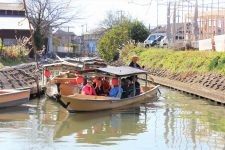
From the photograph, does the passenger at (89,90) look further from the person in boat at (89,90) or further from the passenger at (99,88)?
the passenger at (99,88)

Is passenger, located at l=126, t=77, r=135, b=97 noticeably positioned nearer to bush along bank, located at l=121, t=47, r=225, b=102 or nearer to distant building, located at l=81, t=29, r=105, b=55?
bush along bank, located at l=121, t=47, r=225, b=102

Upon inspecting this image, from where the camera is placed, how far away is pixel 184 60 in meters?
35.8

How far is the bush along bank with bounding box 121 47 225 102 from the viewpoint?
27.7 metres

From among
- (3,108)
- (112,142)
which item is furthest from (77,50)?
(112,142)

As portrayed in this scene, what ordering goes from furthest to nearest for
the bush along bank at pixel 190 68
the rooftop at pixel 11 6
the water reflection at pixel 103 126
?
1. the rooftop at pixel 11 6
2. the bush along bank at pixel 190 68
3. the water reflection at pixel 103 126

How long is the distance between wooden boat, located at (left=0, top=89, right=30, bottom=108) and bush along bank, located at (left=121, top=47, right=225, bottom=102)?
29.0ft

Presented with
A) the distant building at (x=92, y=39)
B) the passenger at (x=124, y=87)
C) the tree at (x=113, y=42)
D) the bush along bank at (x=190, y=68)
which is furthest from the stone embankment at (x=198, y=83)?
the distant building at (x=92, y=39)

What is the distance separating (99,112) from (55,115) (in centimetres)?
176

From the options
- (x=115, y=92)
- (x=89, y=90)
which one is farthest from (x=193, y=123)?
(x=89, y=90)

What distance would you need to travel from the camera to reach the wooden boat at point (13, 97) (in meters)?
20.5

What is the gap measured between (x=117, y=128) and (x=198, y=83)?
12882 millimetres

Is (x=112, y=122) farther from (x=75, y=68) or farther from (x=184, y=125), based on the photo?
(x=75, y=68)

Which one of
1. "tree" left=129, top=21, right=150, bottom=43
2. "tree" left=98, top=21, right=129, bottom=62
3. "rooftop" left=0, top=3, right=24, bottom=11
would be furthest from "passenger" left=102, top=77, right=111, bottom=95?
"rooftop" left=0, top=3, right=24, bottom=11

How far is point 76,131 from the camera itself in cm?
1705
